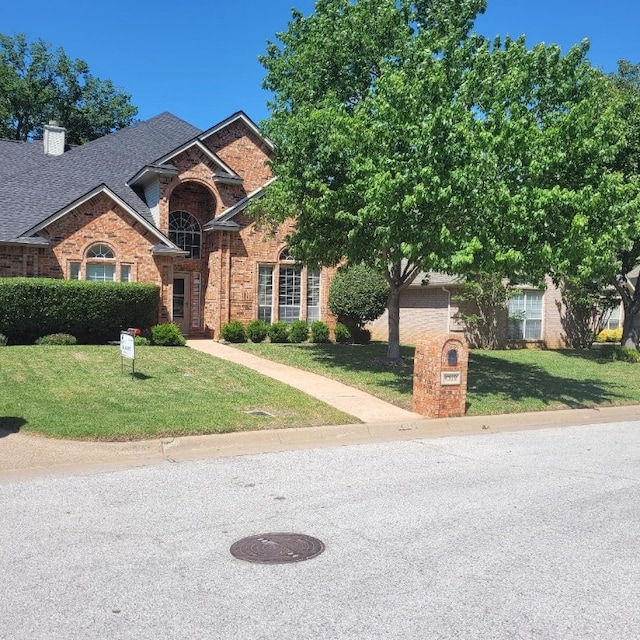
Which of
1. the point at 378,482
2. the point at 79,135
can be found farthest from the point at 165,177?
the point at 79,135

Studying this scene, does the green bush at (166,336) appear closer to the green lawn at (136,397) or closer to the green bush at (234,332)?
the green bush at (234,332)

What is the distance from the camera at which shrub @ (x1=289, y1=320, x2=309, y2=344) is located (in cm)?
2231

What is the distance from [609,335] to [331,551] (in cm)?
2980

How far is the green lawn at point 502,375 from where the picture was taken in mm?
13055

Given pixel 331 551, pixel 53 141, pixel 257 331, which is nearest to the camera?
pixel 331 551

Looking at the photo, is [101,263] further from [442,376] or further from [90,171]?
[442,376]

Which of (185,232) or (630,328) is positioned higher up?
(185,232)

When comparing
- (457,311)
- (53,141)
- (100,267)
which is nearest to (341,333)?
(457,311)

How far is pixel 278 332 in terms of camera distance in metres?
22.0

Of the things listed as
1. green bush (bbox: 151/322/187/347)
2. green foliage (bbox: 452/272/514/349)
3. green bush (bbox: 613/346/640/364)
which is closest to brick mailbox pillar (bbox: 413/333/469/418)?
green bush (bbox: 151/322/187/347)

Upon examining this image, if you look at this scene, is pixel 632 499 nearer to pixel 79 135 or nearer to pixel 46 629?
pixel 46 629

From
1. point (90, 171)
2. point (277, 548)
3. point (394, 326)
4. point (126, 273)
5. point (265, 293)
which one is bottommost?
point (277, 548)

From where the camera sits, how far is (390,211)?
11.6 m

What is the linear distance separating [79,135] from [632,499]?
42463 mm
